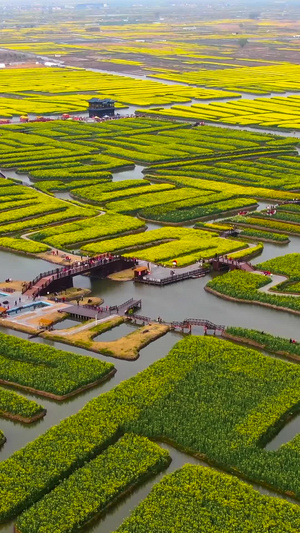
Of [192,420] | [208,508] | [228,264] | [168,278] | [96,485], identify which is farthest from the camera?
[228,264]

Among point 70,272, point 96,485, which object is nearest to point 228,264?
point 70,272

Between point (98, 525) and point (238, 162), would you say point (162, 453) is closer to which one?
point (98, 525)

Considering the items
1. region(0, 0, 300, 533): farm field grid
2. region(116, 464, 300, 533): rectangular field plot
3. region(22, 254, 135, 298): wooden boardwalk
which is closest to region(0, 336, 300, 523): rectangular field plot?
region(0, 0, 300, 533): farm field grid

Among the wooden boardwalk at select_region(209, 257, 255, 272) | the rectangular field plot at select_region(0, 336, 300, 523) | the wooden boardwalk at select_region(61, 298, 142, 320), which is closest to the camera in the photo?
the rectangular field plot at select_region(0, 336, 300, 523)

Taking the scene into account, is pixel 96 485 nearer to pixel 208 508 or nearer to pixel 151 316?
pixel 208 508

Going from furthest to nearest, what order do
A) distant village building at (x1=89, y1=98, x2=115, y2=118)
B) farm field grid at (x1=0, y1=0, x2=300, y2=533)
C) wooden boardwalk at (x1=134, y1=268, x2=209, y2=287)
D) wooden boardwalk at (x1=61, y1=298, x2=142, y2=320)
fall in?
1. distant village building at (x1=89, y1=98, x2=115, y2=118)
2. wooden boardwalk at (x1=134, y1=268, x2=209, y2=287)
3. wooden boardwalk at (x1=61, y1=298, x2=142, y2=320)
4. farm field grid at (x1=0, y1=0, x2=300, y2=533)

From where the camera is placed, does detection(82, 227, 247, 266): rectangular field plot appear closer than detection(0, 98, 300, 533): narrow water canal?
No

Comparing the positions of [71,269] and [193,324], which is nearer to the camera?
[193,324]

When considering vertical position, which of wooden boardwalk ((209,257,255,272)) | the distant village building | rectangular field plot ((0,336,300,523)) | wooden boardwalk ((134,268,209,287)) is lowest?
rectangular field plot ((0,336,300,523))

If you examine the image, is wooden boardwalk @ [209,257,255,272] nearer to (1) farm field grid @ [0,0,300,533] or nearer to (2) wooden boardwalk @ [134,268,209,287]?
(1) farm field grid @ [0,0,300,533]
